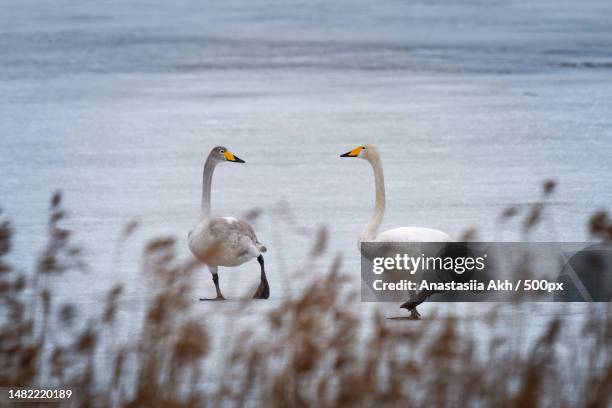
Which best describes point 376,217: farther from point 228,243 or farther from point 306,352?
point 306,352

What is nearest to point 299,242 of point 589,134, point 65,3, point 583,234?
point 583,234

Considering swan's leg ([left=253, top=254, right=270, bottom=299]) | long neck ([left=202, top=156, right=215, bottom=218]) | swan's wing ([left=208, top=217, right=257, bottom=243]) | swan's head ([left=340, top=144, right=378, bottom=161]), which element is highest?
swan's head ([left=340, top=144, right=378, bottom=161])

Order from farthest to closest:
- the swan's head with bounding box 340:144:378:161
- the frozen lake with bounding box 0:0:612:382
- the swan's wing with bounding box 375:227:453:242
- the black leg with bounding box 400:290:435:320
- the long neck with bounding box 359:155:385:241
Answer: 1. the frozen lake with bounding box 0:0:612:382
2. the swan's head with bounding box 340:144:378:161
3. the long neck with bounding box 359:155:385:241
4. the swan's wing with bounding box 375:227:453:242
5. the black leg with bounding box 400:290:435:320

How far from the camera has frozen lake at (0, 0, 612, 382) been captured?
6.71 m

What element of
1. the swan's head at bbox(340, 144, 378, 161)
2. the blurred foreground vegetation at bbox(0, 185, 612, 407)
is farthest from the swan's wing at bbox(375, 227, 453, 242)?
the blurred foreground vegetation at bbox(0, 185, 612, 407)

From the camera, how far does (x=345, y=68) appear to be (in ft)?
51.8

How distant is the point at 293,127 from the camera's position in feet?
35.5

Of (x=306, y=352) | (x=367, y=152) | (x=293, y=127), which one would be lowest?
(x=306, y=352)

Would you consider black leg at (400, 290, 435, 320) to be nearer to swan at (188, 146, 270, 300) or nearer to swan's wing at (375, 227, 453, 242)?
swan's wing at (375, 227, 453, 242)

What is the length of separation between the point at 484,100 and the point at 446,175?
13.7 feet

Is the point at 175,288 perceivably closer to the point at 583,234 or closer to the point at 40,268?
the point at 40,268

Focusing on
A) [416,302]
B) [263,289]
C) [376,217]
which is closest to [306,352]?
[416,302]

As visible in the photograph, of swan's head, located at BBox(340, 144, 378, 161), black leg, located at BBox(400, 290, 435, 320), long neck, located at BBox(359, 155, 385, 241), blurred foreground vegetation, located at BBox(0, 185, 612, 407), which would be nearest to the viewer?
blurred foreground vegetation, located at BBox(0, 185, 612, 407)

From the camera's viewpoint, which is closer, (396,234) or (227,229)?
(396,234)
